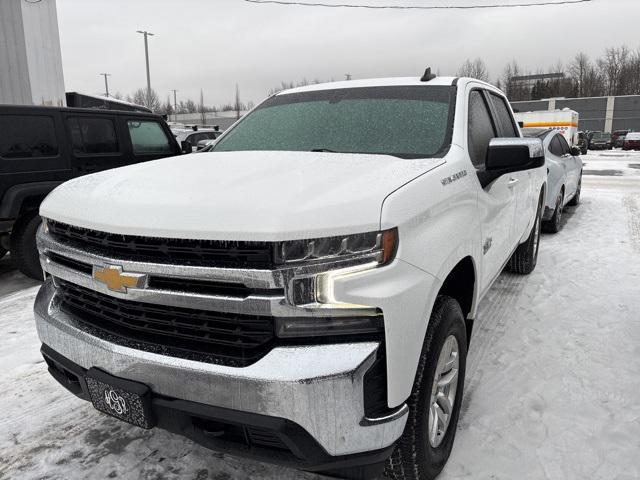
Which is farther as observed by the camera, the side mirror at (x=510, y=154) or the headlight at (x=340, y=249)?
the side mirror at (x=510, y=154)

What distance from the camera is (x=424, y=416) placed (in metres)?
1.99

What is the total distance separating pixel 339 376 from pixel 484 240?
153 cm

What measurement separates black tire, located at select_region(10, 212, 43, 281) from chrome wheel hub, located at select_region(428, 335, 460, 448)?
4.90 metres

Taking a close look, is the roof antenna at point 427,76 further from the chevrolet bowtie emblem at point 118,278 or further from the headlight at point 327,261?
the chevrolet bowtie emblem at point 118,278

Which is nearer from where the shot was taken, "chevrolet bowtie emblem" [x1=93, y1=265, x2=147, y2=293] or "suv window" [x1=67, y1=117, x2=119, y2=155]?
→ "chevrolet bowtie emblem" [x1=93, y1=265, x2=147, y2=293]

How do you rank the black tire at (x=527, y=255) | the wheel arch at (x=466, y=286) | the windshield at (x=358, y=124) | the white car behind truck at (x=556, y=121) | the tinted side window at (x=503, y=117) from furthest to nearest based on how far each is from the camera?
the white car behind truck at (x=556, y=121) → the black tire at (x=527, y=255) → the tinted side window at (x=503, y=117) → the windshield at (x=358, y=124) → the wheel arch at (x=466, y=286)

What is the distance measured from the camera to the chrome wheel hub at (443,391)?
86.4 inches

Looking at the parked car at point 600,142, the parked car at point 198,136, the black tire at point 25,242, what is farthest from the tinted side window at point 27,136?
the parked car at point 600,142

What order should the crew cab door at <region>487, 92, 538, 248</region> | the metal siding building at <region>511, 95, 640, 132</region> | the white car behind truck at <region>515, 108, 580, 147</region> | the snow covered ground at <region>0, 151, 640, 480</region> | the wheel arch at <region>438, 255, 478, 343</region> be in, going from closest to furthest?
1. the snow covered ground at <region>0, 151, 640, 480</region>
2. the wheel arch at <region>438, 255, 478, 343</region>
3. the crew cab door at <region>487, 92, 538, 248</region>
4. the white car behind truck at <region>515, 108, 580, 147</region>
5. the metal siding building at <region>511, 95, 640, 132</region>

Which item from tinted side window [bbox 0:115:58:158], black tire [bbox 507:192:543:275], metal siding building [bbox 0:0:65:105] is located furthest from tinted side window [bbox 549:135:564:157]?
metal siding building [bbox 0:0:65:105]

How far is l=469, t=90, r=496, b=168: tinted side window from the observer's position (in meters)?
2.89

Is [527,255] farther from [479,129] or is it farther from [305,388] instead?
[305,388]

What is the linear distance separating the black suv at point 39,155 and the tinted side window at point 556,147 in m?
A: 5.45

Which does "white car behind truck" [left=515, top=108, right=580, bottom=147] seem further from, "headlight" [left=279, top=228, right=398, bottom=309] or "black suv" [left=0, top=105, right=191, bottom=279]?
"headlight" [left=279, top=228, right=398, bottom=309]
